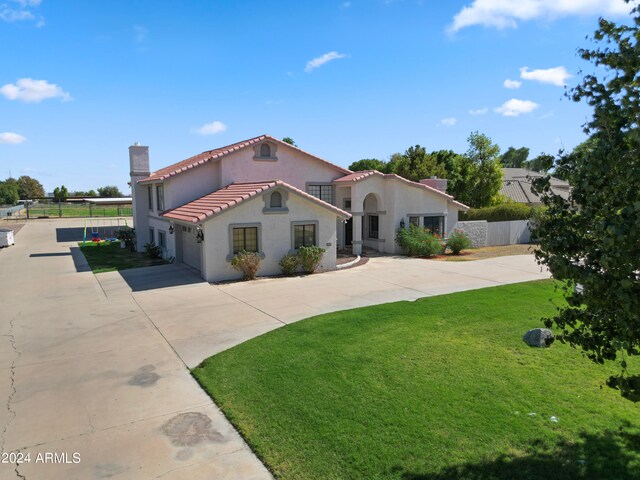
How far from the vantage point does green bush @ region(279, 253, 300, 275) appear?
18508 mm

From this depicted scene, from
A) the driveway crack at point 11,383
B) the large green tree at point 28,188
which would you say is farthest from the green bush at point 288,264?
the large green tree at point 28,188

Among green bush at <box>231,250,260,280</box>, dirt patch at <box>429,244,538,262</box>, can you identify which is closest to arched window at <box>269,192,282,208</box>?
green bush at <box>231,250,260,280</box>

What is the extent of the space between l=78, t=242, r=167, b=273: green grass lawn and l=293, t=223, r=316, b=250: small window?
23.4ft

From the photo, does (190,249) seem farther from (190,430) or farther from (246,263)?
(190,430)

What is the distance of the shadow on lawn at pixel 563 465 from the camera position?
514 cm

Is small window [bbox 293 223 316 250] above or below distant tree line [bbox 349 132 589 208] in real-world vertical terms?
below

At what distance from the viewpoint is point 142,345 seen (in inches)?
406

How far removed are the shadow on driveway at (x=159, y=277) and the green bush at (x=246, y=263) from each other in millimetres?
1436

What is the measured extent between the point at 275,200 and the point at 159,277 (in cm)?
558

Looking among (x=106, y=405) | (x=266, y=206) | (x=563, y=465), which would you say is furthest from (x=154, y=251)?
(x=563, y=465)

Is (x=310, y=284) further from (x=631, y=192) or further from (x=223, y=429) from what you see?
(x=631, y=192)

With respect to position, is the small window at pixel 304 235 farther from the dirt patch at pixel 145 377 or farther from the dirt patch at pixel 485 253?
the dirt patch at pixel 145 377

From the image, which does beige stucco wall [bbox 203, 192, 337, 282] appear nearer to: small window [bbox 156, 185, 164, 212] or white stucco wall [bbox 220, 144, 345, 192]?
white stucco wall [bbox 220, 144, 345, 192]

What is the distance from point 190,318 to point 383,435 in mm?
7710
